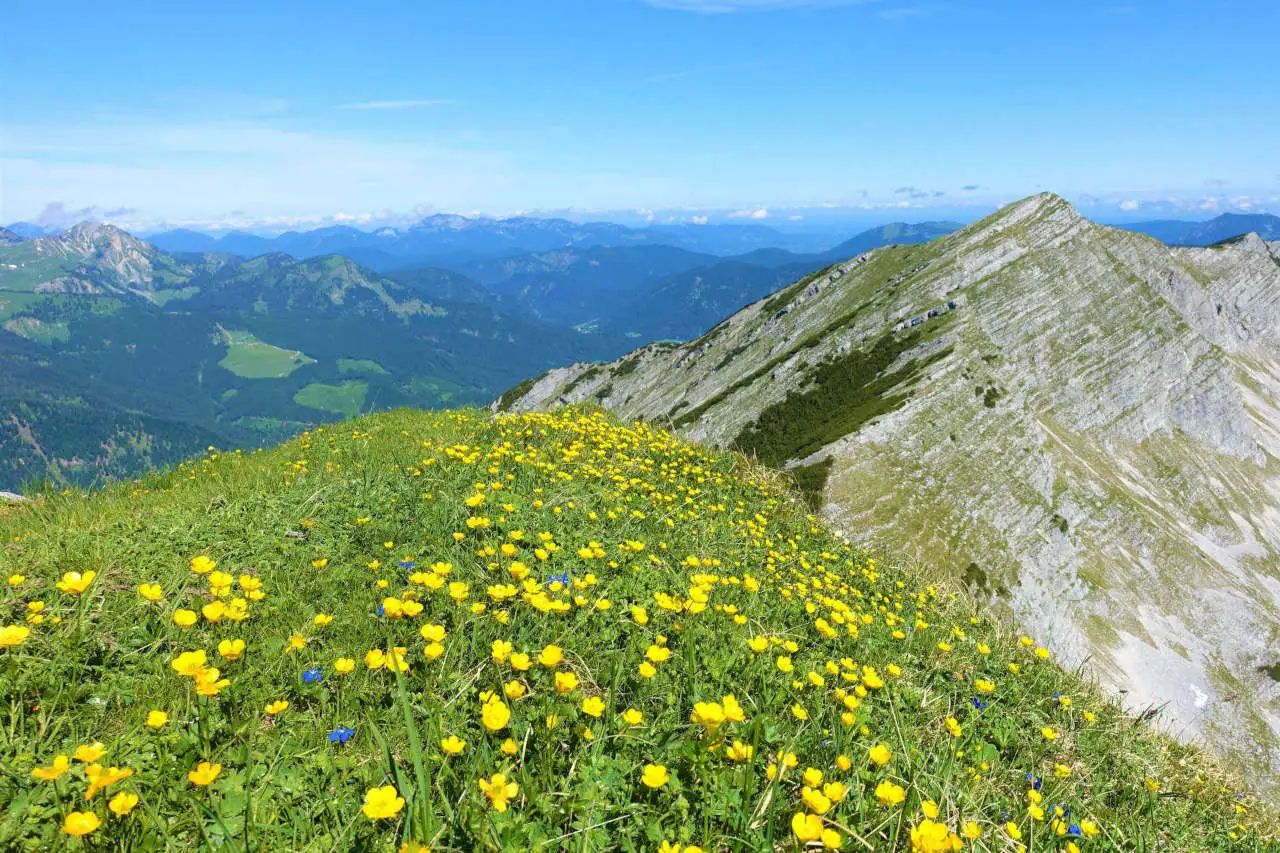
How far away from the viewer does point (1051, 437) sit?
41656 millimetres

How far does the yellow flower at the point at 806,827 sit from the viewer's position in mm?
2926

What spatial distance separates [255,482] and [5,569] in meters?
3.97

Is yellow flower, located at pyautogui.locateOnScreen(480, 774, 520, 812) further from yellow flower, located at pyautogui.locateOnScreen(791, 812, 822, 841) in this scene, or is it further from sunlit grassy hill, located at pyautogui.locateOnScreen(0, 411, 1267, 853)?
yellow flower, located at pyautogui.locateOnScreen(791, 812, 822, 841)

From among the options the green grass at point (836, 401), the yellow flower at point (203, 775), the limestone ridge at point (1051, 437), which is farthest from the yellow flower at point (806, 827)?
the green grass at point (836, 401)

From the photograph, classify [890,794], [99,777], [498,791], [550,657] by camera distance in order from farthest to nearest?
[550,657], [890,794], [498,791], [99,777]

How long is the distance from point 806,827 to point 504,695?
2033 millimetres

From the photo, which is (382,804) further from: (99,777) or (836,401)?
(836,401)

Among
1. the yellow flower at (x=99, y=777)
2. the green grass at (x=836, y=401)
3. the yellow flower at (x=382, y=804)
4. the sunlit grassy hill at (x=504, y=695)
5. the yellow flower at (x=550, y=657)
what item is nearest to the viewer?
the yellow flower at (x=99, y=777)

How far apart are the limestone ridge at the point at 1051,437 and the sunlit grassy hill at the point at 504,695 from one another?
668 inches

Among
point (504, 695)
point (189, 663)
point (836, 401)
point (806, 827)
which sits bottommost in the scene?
point (836, 401)

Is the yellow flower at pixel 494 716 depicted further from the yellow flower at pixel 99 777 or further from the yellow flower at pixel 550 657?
the yellow flower at pixel 99 777

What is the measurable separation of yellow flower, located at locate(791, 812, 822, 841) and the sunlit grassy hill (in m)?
0.02

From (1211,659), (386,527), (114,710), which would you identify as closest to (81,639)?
(114,710)

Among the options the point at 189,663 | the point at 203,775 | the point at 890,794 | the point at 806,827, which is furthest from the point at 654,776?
the point at 189,663
